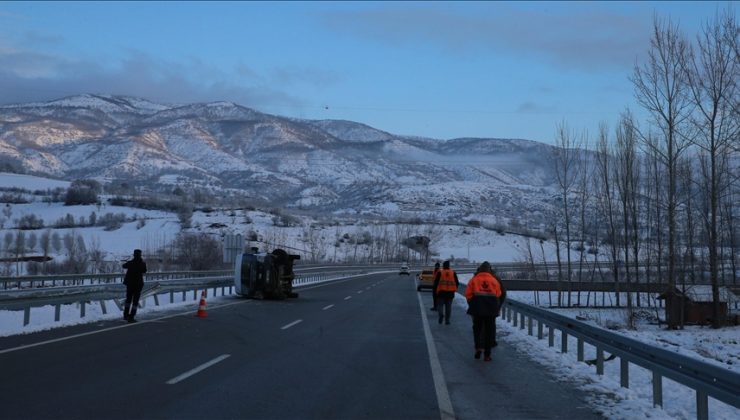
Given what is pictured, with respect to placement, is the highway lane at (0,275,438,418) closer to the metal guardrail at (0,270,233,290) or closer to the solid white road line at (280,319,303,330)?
the solid white road line at (280,319,303,330)

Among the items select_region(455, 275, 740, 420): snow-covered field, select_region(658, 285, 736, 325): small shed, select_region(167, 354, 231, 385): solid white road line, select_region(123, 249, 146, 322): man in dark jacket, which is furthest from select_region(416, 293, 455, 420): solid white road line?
select_region(658, 285, 736, 325): small shed

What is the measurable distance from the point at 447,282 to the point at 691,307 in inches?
733

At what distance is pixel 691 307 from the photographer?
33938 mm

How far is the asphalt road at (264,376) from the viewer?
27.1 feet

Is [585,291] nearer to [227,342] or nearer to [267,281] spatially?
[267,281]

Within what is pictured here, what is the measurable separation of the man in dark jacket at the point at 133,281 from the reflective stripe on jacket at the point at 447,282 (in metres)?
8.60

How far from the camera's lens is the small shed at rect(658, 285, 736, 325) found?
32781mm

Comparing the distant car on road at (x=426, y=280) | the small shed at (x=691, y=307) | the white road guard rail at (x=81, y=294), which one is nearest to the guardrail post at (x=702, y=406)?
the white road guard rail at (x=81, y=294)

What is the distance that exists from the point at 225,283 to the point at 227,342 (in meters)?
17.6

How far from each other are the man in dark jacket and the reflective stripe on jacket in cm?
860

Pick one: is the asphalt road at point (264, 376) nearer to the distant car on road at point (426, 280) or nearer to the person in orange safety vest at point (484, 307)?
the person in orange safety vest at point (484, 307)

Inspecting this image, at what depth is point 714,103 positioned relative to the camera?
27656mm

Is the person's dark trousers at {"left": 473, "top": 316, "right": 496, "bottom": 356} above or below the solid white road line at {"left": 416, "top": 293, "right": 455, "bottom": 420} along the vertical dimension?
above

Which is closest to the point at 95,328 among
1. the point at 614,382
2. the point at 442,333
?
the point at 442,333
